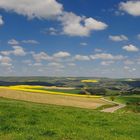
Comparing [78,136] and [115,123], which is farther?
[115,123]

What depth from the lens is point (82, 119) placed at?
23797mm

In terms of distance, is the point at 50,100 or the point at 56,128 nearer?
the point at 56,128

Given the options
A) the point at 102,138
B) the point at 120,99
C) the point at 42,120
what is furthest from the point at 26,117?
the point at 120,99

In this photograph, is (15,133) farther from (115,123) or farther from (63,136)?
(115,123)

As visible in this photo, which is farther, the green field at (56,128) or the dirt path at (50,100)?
the dirt path at (50,100)

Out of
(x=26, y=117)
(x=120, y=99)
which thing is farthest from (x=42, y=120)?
(x=120, y=99)

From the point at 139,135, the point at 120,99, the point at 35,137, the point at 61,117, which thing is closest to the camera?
the point at 35,137

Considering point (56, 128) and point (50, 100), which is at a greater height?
point (56, 128)

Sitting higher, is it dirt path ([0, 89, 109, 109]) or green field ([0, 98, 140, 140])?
green field ([0, 98, 140, 140])

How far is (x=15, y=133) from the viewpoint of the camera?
16.8 m

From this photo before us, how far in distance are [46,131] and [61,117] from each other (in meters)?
5.99

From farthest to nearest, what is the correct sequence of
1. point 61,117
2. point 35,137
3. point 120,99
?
point 120,99
point 61,117
point 35,137

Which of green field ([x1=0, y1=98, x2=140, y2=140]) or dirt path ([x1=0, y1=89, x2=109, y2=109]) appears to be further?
dirt path ([x1=0, y1=89, x2=109, y2=109])

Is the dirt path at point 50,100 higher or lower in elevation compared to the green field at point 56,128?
lower
